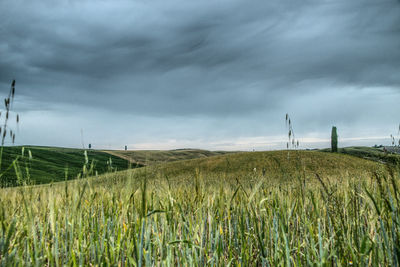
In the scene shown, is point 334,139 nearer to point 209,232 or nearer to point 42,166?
point 209,232

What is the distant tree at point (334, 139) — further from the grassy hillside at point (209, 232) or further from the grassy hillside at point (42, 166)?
the grassy hillside at point (209, 232)

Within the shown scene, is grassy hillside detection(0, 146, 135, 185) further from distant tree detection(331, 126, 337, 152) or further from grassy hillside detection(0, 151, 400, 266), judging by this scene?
distant tree detection(331, 126, 337, 152)

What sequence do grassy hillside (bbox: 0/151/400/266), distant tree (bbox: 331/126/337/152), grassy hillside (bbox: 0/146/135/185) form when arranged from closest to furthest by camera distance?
grassy hillside (bbox: 0/151/400/266), grassy hillside (bbox: 0/146/135/185), distant tree (bbox: 331/126/337/152)

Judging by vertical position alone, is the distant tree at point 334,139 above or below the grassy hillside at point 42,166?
above

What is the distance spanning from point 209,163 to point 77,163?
41975 mm

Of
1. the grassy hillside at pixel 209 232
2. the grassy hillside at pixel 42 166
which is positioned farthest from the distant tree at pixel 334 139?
the grassy hillside at pixel 209 232

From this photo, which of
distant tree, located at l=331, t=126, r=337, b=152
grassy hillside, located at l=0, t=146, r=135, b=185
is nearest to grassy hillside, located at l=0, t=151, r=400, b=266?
grassy hillside, located at l=0, t=146, r=135, b=185

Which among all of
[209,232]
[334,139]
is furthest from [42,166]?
[334,139]

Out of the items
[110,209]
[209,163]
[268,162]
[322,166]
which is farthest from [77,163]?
[110,209]

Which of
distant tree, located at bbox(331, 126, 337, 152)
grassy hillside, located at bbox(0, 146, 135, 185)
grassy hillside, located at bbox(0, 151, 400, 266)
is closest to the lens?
grassy hillside, located at bbox(0, 151, 400, 266)

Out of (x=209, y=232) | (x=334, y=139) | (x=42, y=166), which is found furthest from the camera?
(x=42, y=166)

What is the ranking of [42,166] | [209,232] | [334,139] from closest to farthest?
[209,232] → [334,139] → [42,166]

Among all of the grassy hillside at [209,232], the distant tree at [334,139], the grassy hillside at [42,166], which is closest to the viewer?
the grassy hillside at [209,232]

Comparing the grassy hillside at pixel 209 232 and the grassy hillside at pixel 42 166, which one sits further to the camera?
the grassy hillside at pixel 42 166
